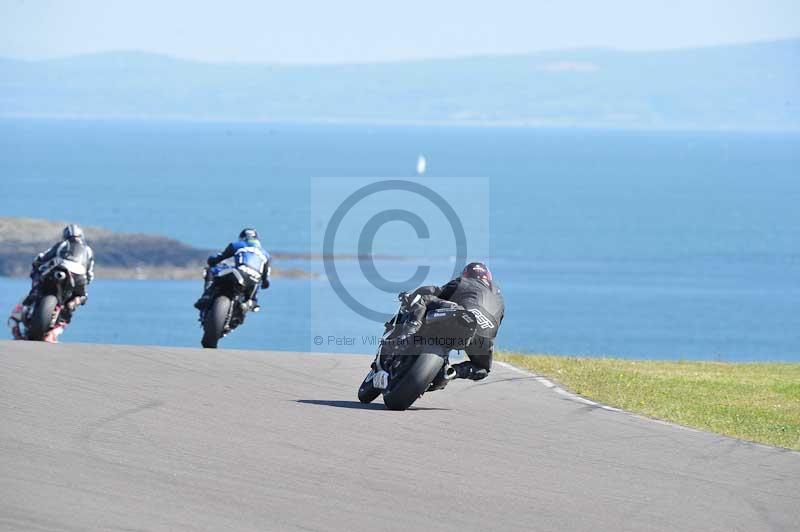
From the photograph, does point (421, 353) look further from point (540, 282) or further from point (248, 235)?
point (540, 282)

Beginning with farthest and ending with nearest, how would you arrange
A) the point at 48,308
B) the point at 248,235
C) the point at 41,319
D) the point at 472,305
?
the point at 248,235 < the point at 48,308 < the point at 41,319 < the point at 472,305

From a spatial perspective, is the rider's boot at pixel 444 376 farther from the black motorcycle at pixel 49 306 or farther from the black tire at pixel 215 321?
the black motorcycle at pixel 49 306

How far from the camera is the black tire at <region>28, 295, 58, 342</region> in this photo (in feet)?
62.0

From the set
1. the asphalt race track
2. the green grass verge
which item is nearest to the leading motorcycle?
the asphalt race track

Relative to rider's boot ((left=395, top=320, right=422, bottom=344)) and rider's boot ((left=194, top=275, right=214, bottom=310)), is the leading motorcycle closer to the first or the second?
rider's boot ((left=194, top=275, right=214, bottom=310))

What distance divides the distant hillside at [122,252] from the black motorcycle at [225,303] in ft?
320

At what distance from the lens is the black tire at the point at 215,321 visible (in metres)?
19.3

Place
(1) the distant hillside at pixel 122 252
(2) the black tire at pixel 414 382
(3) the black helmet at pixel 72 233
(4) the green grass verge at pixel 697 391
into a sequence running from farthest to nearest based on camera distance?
(1) the distant hillside at pixel 122 252
(3) the black helmet at pixel 72 233
(4) the green grass verge at pixel 697 391
(2) the black tire at pixel 414 382

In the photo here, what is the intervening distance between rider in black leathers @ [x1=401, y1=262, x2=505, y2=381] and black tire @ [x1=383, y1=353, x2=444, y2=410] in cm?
29

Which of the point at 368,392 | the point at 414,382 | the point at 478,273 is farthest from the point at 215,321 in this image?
the point at 414,382

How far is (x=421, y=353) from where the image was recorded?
12.5 m

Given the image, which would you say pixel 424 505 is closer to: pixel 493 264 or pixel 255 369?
Result: pixel 255 369

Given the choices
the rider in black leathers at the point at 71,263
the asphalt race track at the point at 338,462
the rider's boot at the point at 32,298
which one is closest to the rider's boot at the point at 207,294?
the rider in black leathers at the point at 71,263

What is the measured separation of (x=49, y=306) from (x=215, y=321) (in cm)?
229
